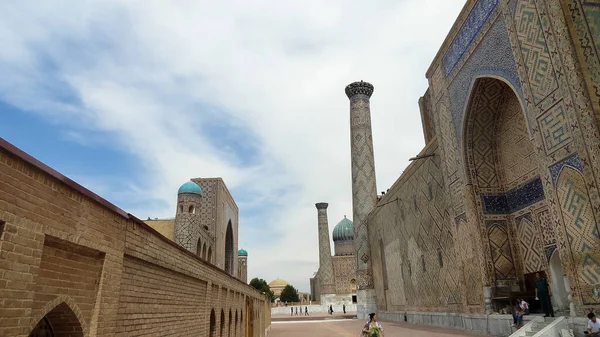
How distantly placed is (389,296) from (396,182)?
5503 mm

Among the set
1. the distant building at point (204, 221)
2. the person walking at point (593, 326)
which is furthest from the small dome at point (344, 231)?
the person walking at point (593, 326)

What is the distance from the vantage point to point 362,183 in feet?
72.3

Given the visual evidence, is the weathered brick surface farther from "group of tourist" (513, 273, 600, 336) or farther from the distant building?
the distant building

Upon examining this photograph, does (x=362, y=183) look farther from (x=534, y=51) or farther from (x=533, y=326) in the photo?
(x=534, y=51)

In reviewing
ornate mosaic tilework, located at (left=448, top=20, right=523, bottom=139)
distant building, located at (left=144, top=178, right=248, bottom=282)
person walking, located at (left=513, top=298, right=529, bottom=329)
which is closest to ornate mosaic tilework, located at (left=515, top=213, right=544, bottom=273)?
person walking, located at (left=513, top=298, right=529, bottom=329)

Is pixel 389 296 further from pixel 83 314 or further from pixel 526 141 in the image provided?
pixel 83 314

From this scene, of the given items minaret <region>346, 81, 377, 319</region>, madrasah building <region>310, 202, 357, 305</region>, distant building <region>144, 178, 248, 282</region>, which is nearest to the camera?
distant building <region>144, 178, 248, 282</region>

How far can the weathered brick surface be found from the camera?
6.82 feet

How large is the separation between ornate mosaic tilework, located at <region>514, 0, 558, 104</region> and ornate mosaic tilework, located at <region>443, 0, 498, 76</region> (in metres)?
1.21

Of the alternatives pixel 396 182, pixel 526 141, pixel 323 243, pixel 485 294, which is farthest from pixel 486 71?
pixel 323 243

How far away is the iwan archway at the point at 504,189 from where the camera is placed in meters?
8.00

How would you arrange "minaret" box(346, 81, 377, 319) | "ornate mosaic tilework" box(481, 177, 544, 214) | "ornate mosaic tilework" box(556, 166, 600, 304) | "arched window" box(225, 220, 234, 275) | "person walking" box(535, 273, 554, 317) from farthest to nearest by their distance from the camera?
"arched window" box(225, 220, 234, 275) → "minaret" box(346, 81, 377, 319) → "ornate mosaic tilework" box(481, 177, 544, 214) → "person walking" box(535, 273, 554, 317) → "ornate mosaic tilework" box(556, 166, 600, 304)

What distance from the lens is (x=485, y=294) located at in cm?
829

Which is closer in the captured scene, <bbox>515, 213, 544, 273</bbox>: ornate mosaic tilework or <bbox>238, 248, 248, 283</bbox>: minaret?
<bbox>515, 213, 544, 273</bbox>: ornate mosaic tilework
